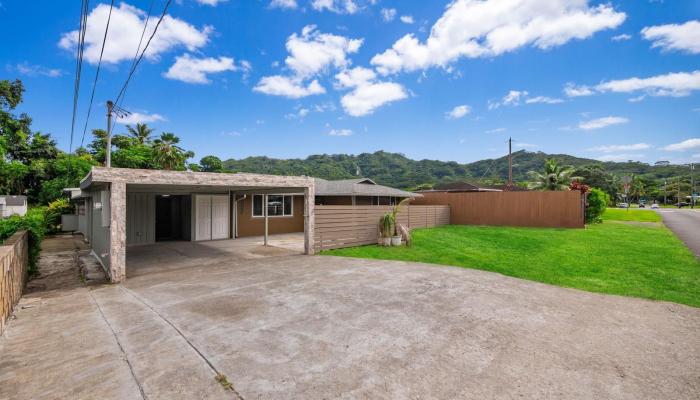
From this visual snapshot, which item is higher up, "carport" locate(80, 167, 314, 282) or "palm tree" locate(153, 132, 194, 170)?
"palm tree" locate(153, 132, 194, 170)

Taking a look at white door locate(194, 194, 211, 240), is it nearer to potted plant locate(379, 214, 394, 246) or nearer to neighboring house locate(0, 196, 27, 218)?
potted plant locate(379, 214, 394, 246)

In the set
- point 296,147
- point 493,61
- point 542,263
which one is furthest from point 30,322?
point 296,147

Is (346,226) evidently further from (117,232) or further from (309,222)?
(117,232)

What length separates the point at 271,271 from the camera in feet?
25.2

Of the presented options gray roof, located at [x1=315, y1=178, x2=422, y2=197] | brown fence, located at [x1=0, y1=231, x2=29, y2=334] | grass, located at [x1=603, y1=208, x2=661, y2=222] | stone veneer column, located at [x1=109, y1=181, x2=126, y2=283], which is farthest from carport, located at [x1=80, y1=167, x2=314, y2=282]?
grass, located at [x1=603, y1=208, x2=661, y2=222]

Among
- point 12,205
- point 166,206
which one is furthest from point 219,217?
Answer: point 12,205

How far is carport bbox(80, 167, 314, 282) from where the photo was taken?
6766 mm

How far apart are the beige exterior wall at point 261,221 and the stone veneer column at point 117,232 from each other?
7861 mm

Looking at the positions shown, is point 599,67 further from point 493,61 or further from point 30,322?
point 30,322

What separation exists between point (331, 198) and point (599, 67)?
53.5ft

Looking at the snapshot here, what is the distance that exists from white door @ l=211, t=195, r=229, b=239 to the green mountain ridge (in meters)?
30.7

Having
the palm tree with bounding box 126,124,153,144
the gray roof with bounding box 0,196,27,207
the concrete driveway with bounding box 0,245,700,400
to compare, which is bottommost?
the concrete driveway with bounding box 0,245,700,400

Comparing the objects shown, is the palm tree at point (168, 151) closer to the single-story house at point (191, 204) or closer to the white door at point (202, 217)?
the single-story house at point (191, 204)

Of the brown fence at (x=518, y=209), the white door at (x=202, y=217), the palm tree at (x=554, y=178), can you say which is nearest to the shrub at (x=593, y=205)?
the brown fence at (x=518, y=209)
